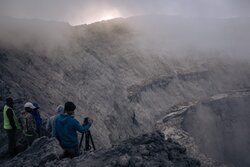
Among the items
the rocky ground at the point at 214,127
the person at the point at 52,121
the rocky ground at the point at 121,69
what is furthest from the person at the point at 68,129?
the rocky ground at the point at 214,127

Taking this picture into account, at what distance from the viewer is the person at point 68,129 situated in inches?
269

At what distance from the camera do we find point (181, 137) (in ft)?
90.0

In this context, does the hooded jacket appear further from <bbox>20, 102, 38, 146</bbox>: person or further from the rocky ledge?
<bbox>20, 102, 38, 146</bbox>: person

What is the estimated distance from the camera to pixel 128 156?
6.75 metres

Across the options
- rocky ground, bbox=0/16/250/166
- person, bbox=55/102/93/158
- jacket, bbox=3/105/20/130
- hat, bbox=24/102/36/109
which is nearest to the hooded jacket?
person, bbox=55/102/93/158

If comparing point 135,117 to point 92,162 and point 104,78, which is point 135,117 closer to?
point 104,78

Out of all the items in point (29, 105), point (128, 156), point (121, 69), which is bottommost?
point (128, 156)

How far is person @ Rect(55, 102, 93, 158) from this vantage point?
22.4ft

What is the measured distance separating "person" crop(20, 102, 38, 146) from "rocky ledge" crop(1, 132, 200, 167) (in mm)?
1272

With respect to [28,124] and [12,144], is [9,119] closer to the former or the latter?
[28,124]

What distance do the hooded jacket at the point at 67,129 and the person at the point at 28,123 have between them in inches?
69.1

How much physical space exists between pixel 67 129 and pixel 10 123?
2833 mm

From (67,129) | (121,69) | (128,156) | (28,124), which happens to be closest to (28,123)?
(28,124)

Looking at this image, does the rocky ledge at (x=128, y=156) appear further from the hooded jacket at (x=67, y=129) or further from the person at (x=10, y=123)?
the person at (x=10, y=123)
